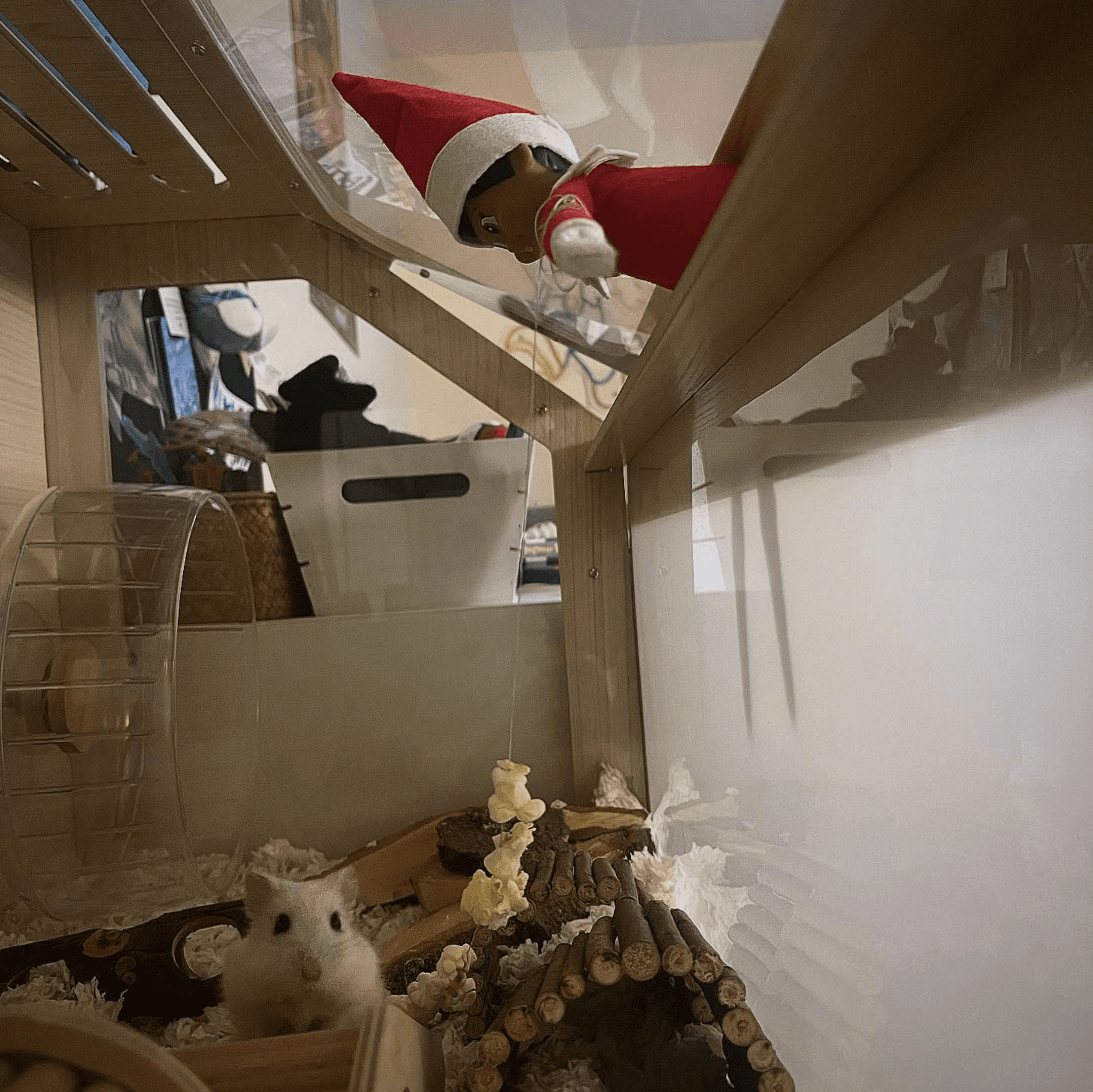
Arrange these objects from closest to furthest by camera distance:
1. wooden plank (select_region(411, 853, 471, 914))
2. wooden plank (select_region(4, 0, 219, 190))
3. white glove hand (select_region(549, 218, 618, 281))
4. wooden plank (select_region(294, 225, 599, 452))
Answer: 1. white glove hand (select_region(549, 218, 618, 281))
2. wooden plank (select_region(4, 0, 219, 190))
3. wooden plank (select_region(411, 853, 471, 914))
4. wooden plank (select_region(294, 225, 599, 452))

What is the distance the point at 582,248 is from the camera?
0.94ft

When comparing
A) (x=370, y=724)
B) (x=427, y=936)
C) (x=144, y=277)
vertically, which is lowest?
(x=427, y=936)

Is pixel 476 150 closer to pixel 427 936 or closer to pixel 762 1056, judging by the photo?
pixel 762 1056

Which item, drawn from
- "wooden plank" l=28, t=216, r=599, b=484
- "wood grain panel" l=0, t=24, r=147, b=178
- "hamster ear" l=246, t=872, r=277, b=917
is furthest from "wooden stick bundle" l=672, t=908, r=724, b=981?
"wood grain panel" l=0, t=24, r=147, b=178

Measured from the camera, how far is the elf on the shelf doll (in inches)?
11.2

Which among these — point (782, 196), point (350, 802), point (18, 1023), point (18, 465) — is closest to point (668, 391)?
point (782, 196)

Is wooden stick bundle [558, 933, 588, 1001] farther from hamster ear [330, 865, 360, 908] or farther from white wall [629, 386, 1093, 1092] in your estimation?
hamster ear [330, 865, 360, 908]

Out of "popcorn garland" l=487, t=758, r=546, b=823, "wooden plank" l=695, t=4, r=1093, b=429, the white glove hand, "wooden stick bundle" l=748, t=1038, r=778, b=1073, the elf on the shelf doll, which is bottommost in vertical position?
"wooden stick bundle" l=748, t=1038, r=778, b=1073

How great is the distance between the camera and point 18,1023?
27cm

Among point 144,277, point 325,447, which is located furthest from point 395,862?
point 144,277

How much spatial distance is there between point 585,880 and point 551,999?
0.11 m

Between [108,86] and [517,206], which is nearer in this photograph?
[517,206]

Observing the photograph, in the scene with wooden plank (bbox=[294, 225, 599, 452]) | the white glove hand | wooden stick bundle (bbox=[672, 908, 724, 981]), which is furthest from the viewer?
wooden plank (bbox=[294, 225, 599, 452])

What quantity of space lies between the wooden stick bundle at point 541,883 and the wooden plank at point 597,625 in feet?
1.21
